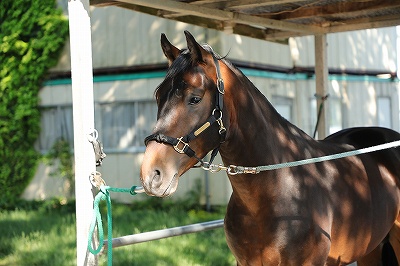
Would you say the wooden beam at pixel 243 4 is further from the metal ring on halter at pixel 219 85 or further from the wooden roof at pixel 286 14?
the metal ring on halter at pixel 219 85

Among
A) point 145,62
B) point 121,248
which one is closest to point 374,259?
point 121,248

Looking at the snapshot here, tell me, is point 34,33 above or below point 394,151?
above

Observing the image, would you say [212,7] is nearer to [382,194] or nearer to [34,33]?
[382,194]

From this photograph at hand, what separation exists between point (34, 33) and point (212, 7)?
33.4 ft

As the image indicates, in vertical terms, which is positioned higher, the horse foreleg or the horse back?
the horse back

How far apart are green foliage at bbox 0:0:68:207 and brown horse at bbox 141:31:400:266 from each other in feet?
36.7

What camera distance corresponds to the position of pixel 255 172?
3457 millimetres

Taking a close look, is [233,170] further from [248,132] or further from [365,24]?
[365,24]

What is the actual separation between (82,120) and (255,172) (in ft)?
3.07

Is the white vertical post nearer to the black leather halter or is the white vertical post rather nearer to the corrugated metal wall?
the black leather halter

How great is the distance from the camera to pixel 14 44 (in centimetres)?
1457

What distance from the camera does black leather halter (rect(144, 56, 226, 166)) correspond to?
3.11 metres

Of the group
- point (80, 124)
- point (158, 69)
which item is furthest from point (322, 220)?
point (158, 69)

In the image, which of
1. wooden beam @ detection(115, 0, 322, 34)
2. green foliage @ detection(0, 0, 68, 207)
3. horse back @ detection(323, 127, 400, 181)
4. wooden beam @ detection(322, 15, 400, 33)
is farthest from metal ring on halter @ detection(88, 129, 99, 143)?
green foliage @ detection(0, 0, 68, 207)
